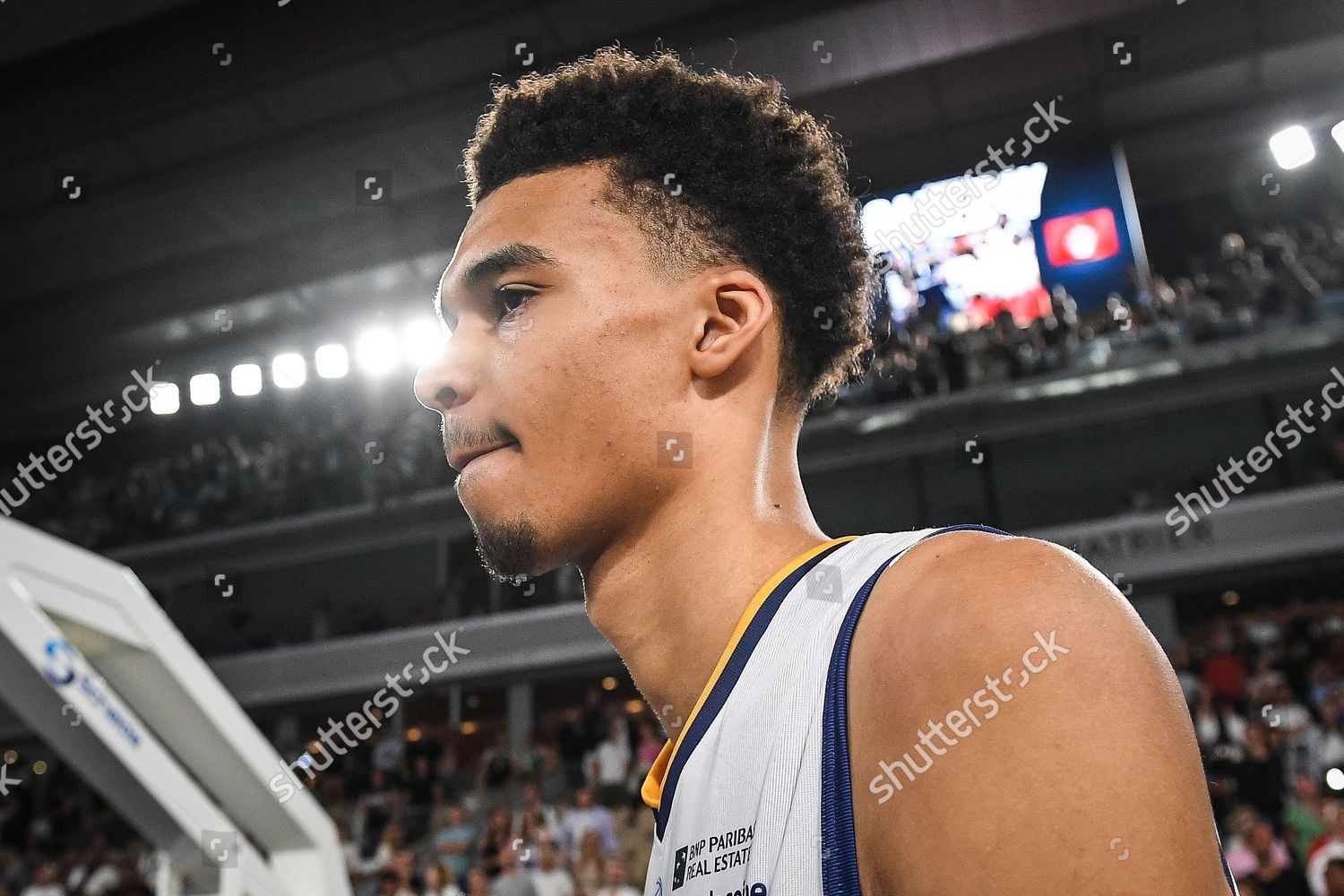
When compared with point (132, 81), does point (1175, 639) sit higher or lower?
lower

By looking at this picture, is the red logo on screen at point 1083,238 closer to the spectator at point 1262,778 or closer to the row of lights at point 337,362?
the spectator at point 1262,778

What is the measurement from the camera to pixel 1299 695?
8.80m

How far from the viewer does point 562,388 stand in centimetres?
121

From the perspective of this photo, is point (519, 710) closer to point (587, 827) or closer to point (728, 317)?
point (587, 827)

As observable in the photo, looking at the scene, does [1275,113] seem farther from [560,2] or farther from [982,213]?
[560,2]

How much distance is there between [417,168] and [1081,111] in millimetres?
8513

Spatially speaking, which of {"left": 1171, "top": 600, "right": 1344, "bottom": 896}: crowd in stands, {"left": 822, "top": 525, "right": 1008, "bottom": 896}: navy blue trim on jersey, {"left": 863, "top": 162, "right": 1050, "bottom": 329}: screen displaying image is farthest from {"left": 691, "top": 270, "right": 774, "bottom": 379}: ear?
{"left": 863, "top": 162, "right": 1050, "bottom": 329}: screen displaying image

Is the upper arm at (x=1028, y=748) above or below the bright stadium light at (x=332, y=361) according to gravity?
below

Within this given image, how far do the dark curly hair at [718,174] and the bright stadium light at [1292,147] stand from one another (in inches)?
601

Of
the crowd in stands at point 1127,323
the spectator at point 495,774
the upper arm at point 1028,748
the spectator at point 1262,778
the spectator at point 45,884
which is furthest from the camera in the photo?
the crowd in stands at point 1127,323

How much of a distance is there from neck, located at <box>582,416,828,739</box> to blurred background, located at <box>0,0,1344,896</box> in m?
7.42

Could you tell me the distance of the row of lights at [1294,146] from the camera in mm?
14188

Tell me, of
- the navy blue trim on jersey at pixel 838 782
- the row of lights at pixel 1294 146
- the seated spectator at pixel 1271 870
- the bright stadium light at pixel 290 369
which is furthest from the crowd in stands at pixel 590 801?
the row of lights at pixel 1294 146

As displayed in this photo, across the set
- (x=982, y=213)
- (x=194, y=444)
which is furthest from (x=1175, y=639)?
(x=194, y=444)
